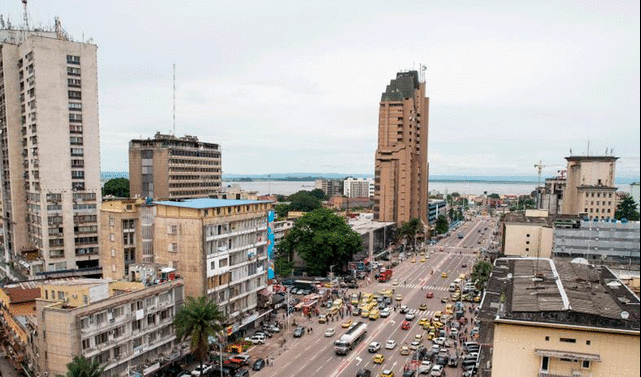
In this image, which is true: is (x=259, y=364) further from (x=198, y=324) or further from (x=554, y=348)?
(x=554, y=348)

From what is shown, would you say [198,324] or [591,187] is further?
[591,187]

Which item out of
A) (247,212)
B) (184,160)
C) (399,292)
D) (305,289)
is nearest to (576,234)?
(399,292)

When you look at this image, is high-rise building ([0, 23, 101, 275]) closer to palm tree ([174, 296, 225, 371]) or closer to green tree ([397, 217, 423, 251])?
palm tree ([174, 296, 225, 371])

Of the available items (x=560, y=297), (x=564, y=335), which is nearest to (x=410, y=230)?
(x=560, y=297)

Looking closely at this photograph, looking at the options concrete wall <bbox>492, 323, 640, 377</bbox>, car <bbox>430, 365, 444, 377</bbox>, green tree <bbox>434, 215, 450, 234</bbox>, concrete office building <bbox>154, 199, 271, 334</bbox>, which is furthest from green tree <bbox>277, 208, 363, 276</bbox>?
green tree <bbox>434, 215, 450, 234</bbox>

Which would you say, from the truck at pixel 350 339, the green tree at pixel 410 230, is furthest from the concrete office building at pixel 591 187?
the truck at pixel 350 339

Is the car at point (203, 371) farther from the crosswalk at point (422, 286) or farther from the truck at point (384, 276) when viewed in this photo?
the truck at point (384, 276)
